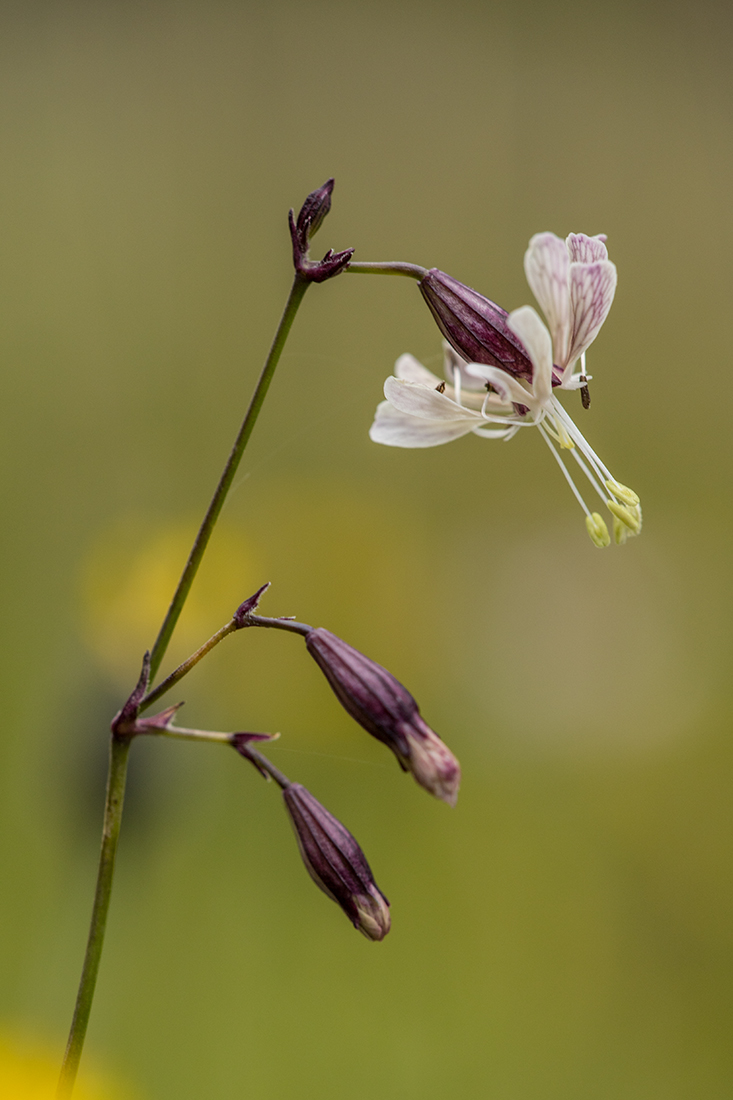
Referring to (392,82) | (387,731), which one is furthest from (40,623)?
(392,82)

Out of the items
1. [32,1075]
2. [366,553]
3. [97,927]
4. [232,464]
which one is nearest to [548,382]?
[232,464]

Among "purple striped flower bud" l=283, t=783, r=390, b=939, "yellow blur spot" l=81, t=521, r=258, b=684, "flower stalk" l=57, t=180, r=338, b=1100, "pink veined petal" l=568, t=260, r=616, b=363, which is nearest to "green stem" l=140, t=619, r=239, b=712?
"flower stalk" l=57, t=180, r=338, b=1100

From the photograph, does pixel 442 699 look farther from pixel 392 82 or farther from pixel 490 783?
pixel 392 82

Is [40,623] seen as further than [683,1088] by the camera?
Yes

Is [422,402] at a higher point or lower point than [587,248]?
lower

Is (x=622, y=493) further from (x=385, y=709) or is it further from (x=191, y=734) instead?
(x=191, y=734)

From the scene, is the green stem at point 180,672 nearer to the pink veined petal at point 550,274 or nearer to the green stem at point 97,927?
the green stem at point 97,927

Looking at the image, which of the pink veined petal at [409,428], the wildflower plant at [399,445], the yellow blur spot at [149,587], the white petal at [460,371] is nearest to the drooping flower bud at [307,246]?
the wildflower plant at [399,445]
